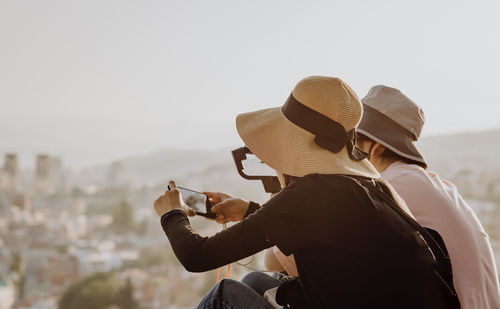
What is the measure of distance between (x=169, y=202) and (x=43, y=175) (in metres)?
31.6

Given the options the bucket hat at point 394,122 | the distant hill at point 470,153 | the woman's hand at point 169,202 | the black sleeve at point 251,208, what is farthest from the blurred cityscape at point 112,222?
the woman's hand at point 169,202

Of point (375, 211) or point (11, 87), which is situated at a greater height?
point (11, 87)

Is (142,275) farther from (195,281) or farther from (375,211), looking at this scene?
(375,211)

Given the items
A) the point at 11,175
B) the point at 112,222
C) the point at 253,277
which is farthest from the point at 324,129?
the point at 11,175

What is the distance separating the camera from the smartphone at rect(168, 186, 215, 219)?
1035mm

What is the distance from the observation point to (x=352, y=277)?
742mm

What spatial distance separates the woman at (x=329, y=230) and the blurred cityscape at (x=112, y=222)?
5157 mm

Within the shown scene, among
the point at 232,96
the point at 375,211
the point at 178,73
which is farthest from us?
the point at 178,73

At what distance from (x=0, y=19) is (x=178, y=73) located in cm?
1743

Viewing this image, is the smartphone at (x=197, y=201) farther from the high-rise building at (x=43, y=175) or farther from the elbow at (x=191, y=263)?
the high-rise building at (x=43, y=175)

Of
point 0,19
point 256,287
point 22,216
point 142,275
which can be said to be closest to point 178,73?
point 22,216

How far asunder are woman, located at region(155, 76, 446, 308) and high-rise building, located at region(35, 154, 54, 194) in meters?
30.7

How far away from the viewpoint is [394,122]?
1197mm

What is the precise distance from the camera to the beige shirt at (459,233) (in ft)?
3.22
